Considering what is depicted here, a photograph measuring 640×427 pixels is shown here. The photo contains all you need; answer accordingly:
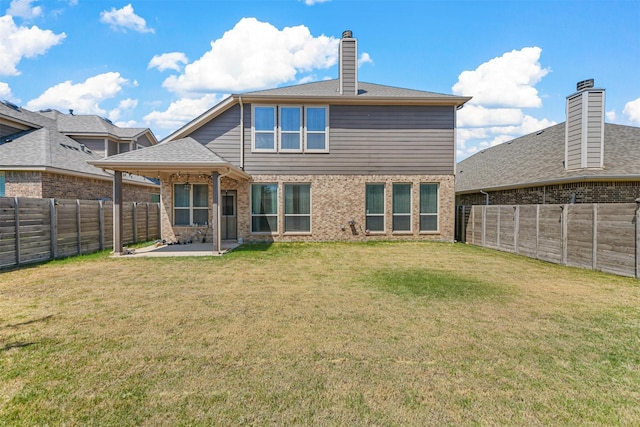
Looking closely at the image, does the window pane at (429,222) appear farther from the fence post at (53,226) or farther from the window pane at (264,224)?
the fence post at (53,226)

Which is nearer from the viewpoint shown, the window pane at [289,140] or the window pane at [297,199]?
the window pane at [289,140]

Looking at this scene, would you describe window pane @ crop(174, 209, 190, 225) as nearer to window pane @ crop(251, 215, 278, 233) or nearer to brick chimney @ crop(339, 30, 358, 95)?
window pane @ crop(251, 215, 278, 233)

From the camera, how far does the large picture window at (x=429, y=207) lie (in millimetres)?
13828

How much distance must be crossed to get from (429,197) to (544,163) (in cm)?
479

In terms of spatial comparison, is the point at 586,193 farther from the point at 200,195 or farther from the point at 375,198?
the point at 200,195

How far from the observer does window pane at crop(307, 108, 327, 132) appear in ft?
44.0

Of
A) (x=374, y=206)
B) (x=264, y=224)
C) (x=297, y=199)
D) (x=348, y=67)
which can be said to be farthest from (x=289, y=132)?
(x=374, y=206)

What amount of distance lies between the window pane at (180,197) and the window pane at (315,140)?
536cm

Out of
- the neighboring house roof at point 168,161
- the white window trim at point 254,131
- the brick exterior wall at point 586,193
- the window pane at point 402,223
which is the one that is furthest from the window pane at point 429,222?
the neighboring house roof at point 168,161

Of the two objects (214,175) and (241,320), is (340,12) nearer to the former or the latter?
(214,175)

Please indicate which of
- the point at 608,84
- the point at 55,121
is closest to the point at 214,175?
the point at 608,84

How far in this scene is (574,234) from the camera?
27.9ft

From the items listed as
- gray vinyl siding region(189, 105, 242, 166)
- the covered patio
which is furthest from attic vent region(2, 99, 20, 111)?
gray vinyl siding region(189, 105, 242, 166)

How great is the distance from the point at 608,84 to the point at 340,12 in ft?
34.1
